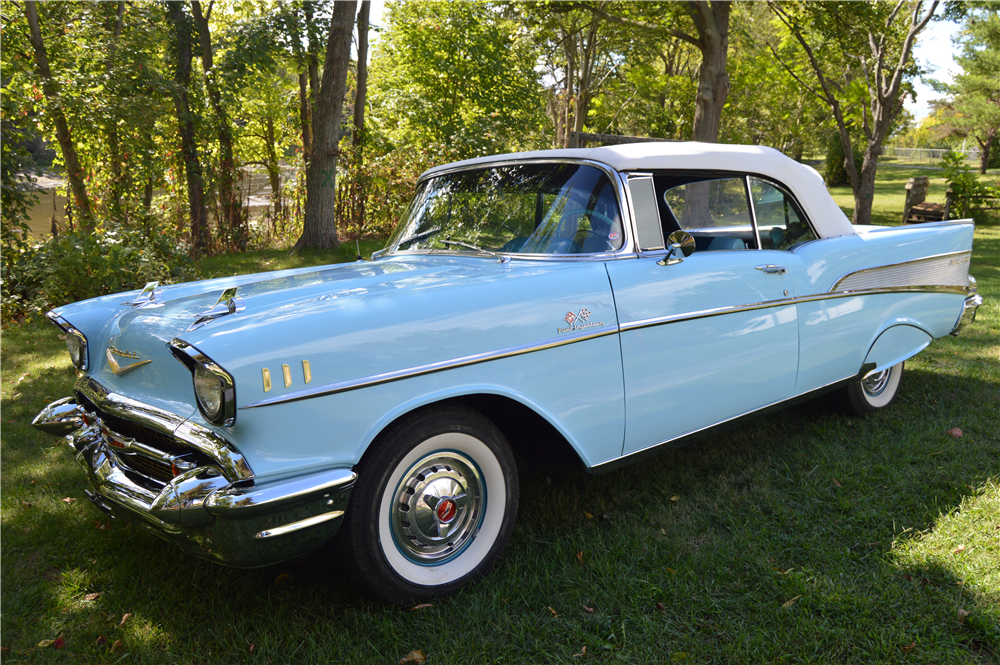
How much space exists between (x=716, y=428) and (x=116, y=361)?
8.46 ft

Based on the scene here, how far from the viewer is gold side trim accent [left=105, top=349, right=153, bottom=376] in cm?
235

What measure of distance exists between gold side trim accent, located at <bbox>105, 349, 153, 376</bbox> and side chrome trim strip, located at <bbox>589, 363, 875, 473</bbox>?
1743 millimetres

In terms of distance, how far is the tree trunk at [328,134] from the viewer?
9.24 meters

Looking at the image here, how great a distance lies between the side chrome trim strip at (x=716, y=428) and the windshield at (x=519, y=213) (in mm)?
904

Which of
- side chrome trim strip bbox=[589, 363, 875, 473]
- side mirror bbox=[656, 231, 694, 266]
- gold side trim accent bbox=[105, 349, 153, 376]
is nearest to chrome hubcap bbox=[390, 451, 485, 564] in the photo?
side chrome trim strip bbox=[589, 363, 875, 473]

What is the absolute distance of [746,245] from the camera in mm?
3535

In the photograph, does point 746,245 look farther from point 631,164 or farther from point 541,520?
point 541,520

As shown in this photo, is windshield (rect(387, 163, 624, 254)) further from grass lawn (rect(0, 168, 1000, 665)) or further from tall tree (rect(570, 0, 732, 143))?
tall tree (rect(570, 0, 732, 143))

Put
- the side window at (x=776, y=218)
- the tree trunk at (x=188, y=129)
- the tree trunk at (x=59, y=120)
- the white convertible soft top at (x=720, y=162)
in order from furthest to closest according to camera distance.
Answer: the tree trunk at (x=188, y=129) < the tree trunk at (x=59, y=120) < the side window at (x=776, y=218) < the white convertible soft top at (x=720, y=162)

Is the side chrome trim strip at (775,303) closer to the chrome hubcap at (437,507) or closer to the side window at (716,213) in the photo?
the side window at (716,213)

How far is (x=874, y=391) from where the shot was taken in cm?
434

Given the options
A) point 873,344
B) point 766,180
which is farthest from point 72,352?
point 873,344

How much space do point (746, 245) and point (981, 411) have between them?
7.07ft

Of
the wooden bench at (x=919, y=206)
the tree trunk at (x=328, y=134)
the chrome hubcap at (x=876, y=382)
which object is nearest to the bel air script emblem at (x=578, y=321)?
the chrome hubcap at (x=876, y=382)
